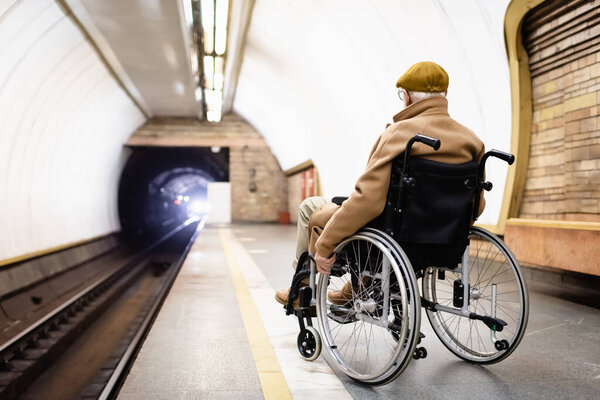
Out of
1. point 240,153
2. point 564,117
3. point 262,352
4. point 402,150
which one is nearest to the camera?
point 402,150

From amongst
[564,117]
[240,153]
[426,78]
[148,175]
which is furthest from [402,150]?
[148,175]

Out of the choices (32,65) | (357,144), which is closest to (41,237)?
(32,65)

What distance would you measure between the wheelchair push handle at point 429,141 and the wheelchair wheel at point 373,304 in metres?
0.45

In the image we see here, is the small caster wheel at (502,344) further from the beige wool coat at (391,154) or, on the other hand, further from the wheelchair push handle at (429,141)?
the wheelchair push handle at (429,141)

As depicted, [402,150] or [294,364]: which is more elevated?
[402,150]

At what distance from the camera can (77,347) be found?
7.68 metres

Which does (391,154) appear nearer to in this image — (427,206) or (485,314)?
(427,206)

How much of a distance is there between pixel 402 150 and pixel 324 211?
58cm

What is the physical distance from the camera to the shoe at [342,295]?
3004mm

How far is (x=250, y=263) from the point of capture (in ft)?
25.8

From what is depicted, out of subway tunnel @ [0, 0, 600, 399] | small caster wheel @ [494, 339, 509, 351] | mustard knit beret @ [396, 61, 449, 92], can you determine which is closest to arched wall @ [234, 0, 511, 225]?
subway tunnel @ [0, 0, 600, 399]

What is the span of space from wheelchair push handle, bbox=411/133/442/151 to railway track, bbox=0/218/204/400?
8.91ft

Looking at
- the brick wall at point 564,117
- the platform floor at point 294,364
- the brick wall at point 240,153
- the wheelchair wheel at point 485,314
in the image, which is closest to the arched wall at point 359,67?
the brick wall at point 564,117

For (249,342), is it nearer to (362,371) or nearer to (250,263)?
(362,371)
